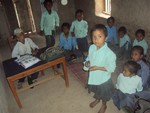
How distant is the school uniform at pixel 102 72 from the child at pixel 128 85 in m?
0.30

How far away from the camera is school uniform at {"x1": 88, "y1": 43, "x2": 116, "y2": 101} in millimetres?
2488

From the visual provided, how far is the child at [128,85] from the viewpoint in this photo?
2918mm

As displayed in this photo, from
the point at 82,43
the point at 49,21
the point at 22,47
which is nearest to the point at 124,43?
the point at 82,43

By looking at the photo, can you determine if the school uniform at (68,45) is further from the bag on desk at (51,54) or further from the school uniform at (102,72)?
the school uniform at (102,72)

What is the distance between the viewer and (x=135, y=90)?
3.13 metres

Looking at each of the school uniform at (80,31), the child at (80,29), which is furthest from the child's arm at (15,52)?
the school uniform at (80,31)

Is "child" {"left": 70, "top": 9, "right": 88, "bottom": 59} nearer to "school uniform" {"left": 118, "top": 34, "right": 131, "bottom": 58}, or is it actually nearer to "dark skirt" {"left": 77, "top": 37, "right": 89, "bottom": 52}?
"dark skirt" {"left": 77, "top": 37, "right": 89, "bottom": 52}

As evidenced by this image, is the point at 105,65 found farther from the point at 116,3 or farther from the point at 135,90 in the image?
the point at 116,3

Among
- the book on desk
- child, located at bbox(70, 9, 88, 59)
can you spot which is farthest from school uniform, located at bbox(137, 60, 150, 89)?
the book on desk

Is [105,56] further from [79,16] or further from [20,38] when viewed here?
[79,16]

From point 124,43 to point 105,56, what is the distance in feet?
8.94

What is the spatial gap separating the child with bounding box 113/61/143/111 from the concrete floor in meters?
0.25

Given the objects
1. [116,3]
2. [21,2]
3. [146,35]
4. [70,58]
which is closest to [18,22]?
[21,2]

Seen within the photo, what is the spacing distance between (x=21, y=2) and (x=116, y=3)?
4091 mm
